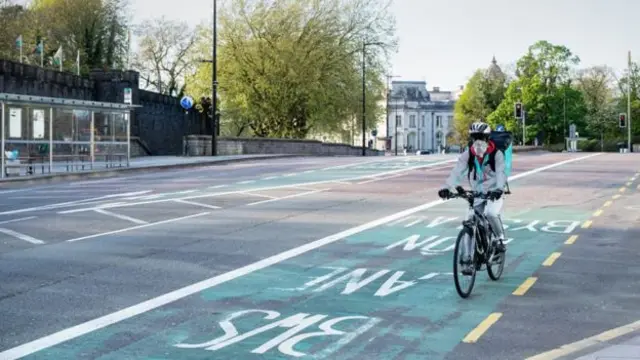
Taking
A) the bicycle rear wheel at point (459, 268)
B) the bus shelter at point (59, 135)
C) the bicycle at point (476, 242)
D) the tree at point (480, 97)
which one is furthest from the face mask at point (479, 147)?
the tree at point (480, 97)

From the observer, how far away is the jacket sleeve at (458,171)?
10.3 metres

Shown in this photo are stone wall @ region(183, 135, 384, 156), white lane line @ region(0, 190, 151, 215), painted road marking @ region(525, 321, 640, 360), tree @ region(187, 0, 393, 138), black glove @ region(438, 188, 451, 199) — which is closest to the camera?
painted road marking @ region(525, 321, 640, 360)

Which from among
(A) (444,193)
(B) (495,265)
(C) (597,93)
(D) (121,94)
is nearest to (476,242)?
(A) (444,193)

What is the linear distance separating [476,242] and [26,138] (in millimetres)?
26288

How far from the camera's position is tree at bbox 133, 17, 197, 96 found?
91875 millimetres

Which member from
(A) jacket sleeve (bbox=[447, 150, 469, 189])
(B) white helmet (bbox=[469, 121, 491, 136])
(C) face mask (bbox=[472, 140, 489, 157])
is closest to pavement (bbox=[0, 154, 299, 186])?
(A) jacket sleeve (bbox=[447, 150, 469, 189])

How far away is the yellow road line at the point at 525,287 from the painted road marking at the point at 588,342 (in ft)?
5.96

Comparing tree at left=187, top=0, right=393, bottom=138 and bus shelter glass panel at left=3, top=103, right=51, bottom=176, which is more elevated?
tree at left=187, top=0, right=393, bottom=138

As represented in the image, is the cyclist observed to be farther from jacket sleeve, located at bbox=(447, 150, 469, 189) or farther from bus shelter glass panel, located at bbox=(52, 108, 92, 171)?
bus shelter glass panel, located at bbox=(52, 108, 92, 171)

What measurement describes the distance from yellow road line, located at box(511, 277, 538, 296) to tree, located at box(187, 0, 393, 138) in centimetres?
5258

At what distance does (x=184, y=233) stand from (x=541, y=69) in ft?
345

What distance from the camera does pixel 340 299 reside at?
9.85m

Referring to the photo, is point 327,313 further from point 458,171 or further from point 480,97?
point 480,97

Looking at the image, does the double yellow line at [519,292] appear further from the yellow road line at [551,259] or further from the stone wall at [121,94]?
the stone wall at [121,94]
